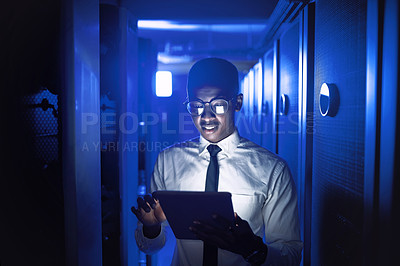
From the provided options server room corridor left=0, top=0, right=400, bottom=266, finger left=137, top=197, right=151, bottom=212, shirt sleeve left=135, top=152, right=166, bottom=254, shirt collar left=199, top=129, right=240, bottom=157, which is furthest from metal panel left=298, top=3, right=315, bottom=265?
finger left=137, top=197, right=151, bottom=212

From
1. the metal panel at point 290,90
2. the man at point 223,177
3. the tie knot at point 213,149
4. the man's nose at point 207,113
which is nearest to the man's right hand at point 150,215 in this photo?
the man at point 223,177

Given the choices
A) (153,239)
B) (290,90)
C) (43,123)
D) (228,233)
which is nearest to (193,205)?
(228,233)

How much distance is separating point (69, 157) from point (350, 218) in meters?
1.07

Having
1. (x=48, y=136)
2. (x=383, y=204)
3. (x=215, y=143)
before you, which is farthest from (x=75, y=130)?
(x=383, y=204)

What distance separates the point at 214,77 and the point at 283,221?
2.60 ft

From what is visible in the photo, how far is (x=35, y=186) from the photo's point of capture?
1.22m

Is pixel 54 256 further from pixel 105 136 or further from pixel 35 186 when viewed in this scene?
pixel 105 136

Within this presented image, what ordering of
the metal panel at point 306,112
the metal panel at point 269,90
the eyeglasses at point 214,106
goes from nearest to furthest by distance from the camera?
the eyeglasses at point 214,106
the metal panel at point 306,112
the metal panel at point 269,90

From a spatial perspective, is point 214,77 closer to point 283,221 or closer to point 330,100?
point 330,100

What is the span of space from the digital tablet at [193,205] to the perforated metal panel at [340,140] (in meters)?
0.48

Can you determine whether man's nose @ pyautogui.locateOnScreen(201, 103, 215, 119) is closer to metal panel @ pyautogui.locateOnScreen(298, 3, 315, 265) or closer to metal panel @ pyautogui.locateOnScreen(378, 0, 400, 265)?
metal panel @ pyautogui.locateOnScreen(298, 3, 315, 265)

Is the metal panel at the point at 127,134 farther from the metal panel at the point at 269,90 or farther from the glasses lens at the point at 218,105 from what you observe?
the metal panel at the point at 269,90

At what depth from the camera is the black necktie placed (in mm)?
1470

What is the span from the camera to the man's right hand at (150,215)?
→ 1454mm
